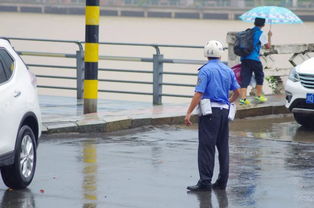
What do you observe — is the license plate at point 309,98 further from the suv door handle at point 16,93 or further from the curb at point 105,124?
the suv door handle at point 16,93

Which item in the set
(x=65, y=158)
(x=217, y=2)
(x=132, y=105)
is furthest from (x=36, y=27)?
(x=65, y=158)

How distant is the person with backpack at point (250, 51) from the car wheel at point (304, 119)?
1550mm

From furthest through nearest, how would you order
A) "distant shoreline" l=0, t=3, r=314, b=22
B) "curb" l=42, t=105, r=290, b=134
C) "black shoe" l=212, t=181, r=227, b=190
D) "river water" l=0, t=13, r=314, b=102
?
"distant shoreline" l=0, t=3, r=314, b=22 → "river water" l=0, t=13, r=314, b=102 → "curb" l=42, t=105, r=290, b=134 → "black shoe" l=212, t=181, r=227, b=190

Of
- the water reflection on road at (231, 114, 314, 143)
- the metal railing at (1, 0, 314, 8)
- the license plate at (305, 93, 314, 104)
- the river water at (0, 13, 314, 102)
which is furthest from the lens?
the metal railing at (1, 0, 314, 8)

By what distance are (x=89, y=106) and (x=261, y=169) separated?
5.09 m

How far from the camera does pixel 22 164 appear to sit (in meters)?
8.56

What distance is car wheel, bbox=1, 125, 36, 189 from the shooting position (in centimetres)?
840

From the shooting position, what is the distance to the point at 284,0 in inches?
4515

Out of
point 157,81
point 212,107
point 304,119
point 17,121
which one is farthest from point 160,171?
point 157,81

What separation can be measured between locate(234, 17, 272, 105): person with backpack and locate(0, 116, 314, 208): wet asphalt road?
1.66 m

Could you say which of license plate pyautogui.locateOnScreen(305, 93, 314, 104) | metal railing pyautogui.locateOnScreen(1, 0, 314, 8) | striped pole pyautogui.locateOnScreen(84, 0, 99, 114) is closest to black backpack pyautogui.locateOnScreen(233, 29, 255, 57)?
license plate pyautogui.locateOnScreen(305, 93, 314, 104)

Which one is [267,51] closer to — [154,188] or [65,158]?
[65,158]

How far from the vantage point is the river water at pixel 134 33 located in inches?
2487

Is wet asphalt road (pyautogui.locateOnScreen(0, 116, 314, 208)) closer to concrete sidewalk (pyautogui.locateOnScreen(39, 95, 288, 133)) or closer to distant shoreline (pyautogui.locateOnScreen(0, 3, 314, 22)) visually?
concrete sidewalk (pyautogui.locateOnScreen(39, 95, 288, 133))
